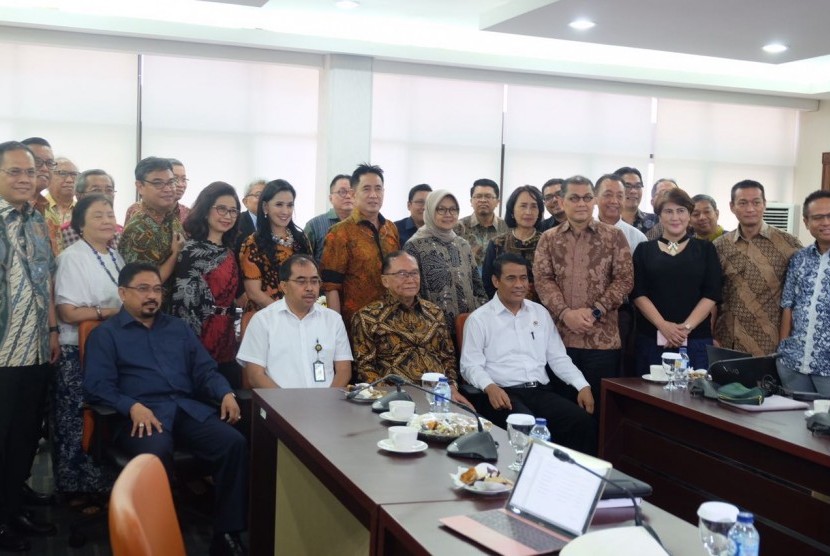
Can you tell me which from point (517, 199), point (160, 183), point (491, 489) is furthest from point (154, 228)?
point (491, 489)

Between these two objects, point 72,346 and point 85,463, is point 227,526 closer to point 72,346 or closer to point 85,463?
point 85,463

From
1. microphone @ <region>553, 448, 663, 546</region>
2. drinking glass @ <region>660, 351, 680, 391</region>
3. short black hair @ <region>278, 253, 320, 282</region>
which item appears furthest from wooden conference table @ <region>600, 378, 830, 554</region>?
short black hair @ <region>278, 253, 320, 282</region>

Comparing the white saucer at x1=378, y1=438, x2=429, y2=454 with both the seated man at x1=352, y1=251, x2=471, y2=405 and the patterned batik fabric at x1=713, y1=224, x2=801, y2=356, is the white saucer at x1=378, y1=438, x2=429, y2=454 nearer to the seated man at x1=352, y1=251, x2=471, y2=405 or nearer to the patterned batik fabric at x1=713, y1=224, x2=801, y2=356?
the seated man at x1=352, y1=251, x2=471, y2=405

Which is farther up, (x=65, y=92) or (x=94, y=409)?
(x=65, y=92)

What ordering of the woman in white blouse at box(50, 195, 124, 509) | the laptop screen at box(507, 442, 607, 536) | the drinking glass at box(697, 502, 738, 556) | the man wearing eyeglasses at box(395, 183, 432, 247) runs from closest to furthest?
1. the drinking glass at box(697, 502, 738, 556)
2. the laptop screen at box(507, 442, 607, 536)
3. the woman in white blouse at box(50, 195, 124, 509)
4. the man wearing eyeglasses at box(395, 183, 432, 247)

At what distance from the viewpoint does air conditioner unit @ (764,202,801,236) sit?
9805 millimetres

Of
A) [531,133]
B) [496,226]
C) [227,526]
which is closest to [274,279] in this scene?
[227,526]

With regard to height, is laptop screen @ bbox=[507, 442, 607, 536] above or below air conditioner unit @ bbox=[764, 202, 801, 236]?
below

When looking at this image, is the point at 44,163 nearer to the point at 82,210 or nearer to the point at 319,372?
the point at 82,210

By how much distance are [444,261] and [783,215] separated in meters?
6.82

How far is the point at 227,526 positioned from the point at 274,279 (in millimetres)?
1286

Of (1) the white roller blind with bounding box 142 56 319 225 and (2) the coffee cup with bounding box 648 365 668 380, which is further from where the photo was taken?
(1) the white roller blind with bounding box 142 56 319 225

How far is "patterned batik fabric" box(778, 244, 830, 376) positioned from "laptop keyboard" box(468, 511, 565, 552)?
2831 millimetres

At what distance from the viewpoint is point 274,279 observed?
421 cm
